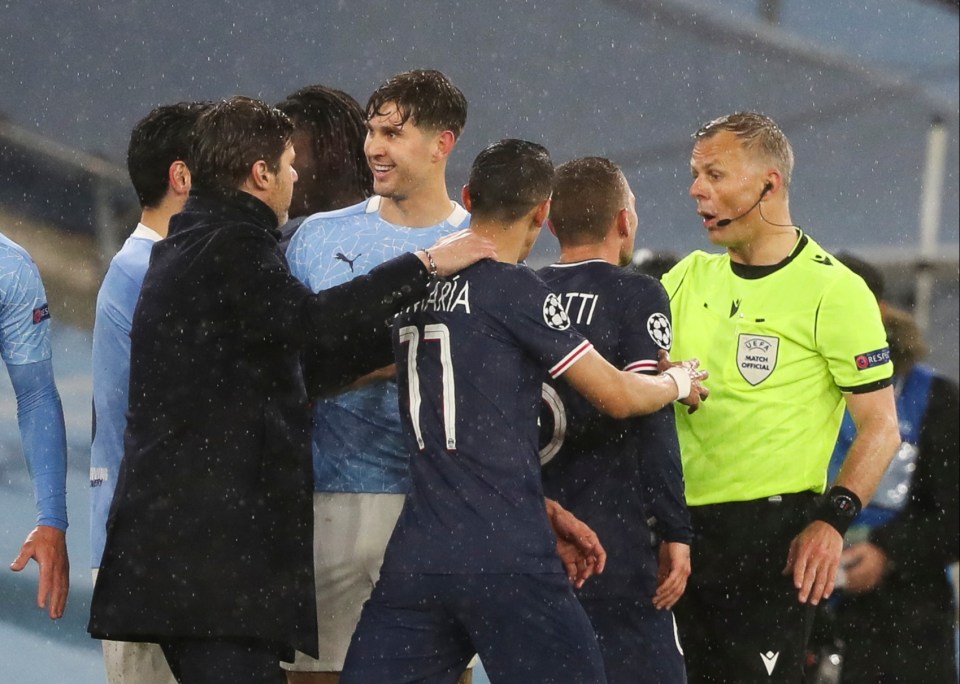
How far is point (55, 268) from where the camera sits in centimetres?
686

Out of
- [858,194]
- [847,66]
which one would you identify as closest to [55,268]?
[847,66]

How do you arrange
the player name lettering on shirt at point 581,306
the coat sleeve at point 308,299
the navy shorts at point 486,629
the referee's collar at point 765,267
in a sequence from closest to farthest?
the navy shorts at point 486,629 < the coat sleeve at point 308,299 < the player name lettering on shirt at point 581,306 < the referee's collar at point 765,267

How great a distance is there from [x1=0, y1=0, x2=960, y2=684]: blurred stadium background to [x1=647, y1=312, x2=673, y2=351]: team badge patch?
12.5 feet

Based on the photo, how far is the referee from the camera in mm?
2795

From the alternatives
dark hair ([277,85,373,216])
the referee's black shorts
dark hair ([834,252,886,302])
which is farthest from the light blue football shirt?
dark hair ([834,252,886,302])

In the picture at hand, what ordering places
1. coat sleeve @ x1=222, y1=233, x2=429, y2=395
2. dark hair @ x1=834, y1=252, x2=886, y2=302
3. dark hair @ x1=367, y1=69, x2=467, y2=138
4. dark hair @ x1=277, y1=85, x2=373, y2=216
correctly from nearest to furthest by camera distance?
coat sleeve @ x1=222, y1=233, x2=429, y2=395 → dark hair @ x1=367, y1=69, x2=467, y2=138 → dark hair @ x1=277, y1=85, x2=373, y2=216 → dark hair @ x1=834, y1=252, x2=886, y2=302

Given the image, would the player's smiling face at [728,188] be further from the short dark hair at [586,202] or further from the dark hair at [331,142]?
the dark hair at [331,142]

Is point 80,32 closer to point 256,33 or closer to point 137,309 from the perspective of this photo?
point 256,33

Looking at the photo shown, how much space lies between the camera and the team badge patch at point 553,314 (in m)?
2.32

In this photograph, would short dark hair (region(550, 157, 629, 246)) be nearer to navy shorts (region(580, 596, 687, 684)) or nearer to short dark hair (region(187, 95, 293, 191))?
short dark hair (region(187, 95, 293, 191))

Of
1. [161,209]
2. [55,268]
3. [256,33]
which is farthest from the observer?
[256,33]

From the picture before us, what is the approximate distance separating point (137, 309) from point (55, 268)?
4.72 metres

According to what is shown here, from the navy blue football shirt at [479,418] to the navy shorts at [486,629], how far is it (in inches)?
1.1

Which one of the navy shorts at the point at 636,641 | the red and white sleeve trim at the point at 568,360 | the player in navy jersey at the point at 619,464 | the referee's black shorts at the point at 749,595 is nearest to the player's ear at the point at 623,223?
the player in navy jersey at the point at 619,464
